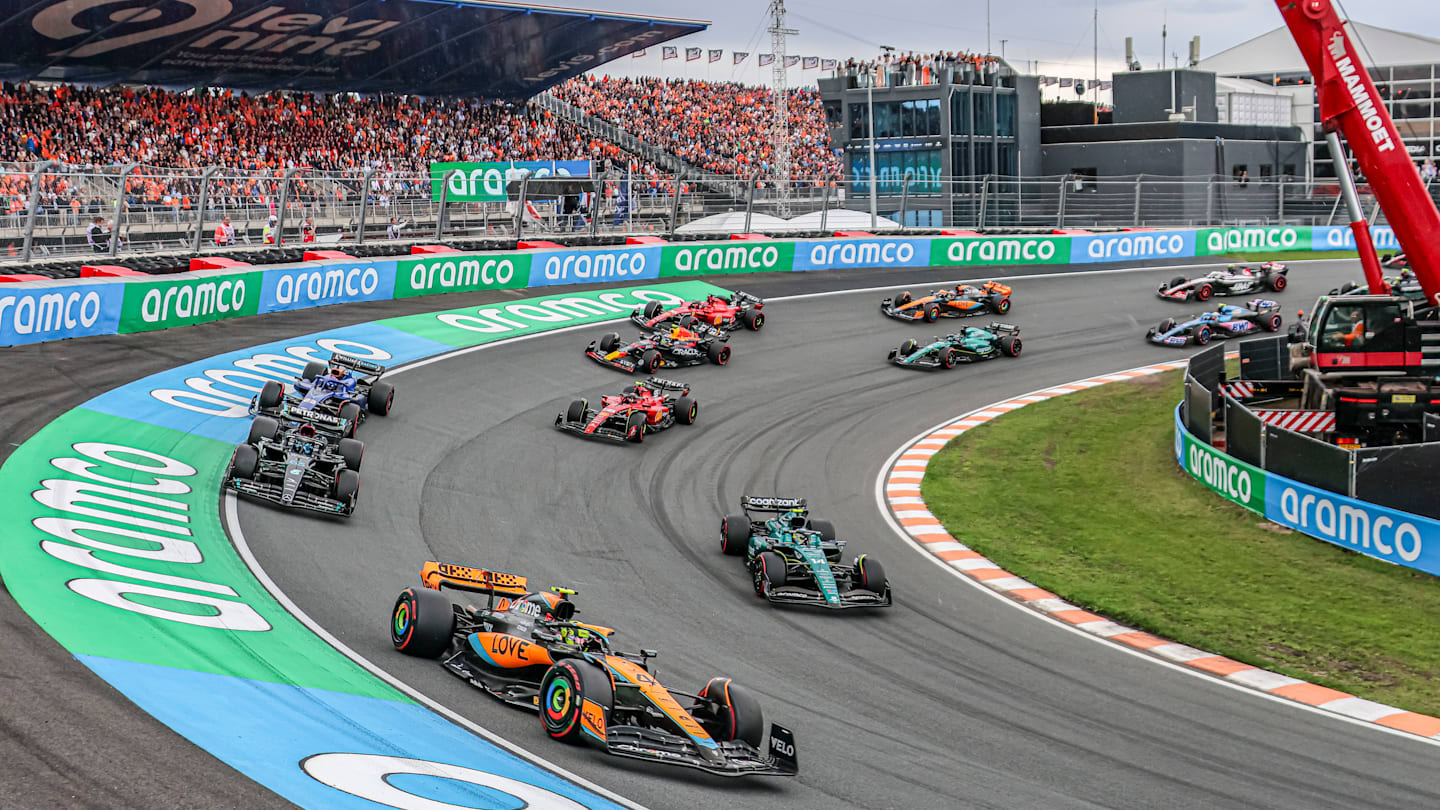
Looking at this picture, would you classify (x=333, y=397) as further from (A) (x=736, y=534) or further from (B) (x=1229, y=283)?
(B) (x=1229, y=283)

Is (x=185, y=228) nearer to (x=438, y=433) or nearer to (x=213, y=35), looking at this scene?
(x=438, y=433)

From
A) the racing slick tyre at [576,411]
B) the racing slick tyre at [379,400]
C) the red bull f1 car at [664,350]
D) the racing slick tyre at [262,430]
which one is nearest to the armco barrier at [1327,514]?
the racing slick tyre at [576,411]

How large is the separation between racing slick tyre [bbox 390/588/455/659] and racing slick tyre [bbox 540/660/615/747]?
1461 millimetres

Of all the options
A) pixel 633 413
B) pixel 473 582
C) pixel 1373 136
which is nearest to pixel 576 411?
pixel 633 413

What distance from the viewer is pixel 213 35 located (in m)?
43.9

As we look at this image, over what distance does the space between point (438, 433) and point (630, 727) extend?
11.4 m

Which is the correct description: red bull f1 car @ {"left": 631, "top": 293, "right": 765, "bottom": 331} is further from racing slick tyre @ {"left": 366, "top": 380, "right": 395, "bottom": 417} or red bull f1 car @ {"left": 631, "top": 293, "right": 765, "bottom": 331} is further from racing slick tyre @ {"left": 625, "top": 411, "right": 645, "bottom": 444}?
racing slick tyre @ {"left": 366, "top": 380, "right": 395, "bottom": 417}

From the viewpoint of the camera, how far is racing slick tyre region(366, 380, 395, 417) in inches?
790

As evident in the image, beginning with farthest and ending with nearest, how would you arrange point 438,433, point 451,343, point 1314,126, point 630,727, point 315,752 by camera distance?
1. point 1314,126
2. point 451,343
3. point 438,433
4. point 630,727
5. point 315,752

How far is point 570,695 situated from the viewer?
9.30 meters

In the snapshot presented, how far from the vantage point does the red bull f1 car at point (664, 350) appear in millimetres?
24656

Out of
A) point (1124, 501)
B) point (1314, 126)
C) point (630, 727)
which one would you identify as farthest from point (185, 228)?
point (1314, 126)

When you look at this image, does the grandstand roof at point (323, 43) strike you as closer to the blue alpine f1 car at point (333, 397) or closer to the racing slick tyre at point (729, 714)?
the blue alpine f1 car at point (333, 397)

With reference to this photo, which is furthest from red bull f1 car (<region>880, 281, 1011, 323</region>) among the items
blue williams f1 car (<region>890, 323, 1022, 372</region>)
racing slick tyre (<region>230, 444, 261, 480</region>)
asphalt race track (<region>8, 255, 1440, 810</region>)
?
racing slick tyre (<region>230, 444, 261, 480</region>)
